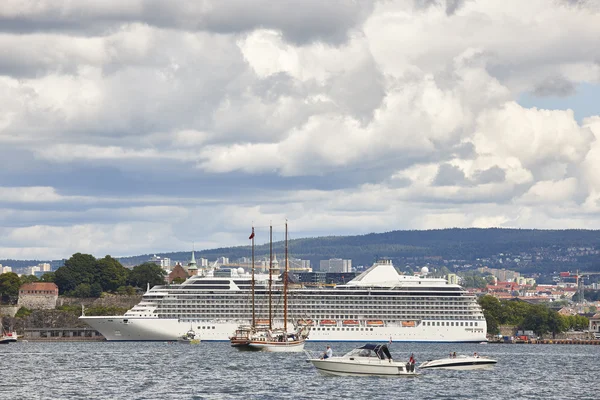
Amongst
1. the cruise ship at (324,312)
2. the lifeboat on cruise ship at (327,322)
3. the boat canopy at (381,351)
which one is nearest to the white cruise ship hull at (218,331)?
the cruise ship at (324,312)

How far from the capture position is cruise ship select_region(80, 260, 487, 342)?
176 m

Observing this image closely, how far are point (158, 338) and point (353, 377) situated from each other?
93.1 meters

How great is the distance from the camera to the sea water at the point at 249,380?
77375mm

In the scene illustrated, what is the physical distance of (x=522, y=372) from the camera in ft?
343

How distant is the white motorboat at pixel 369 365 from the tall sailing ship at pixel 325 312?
86908 millimetres

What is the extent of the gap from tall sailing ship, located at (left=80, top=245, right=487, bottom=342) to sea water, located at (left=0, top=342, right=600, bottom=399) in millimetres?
51718

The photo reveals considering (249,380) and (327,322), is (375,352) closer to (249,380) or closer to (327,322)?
(249,380)

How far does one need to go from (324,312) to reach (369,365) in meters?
94.5

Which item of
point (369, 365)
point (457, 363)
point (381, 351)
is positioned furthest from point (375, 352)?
point (457, 363)

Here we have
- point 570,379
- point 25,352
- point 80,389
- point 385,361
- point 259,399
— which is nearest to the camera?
point 259,399

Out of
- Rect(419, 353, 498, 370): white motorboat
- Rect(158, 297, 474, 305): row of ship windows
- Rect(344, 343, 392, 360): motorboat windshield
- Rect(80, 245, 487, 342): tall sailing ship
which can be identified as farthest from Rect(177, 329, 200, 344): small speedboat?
Rect(344, 343, 392, 360): motorboat windshield

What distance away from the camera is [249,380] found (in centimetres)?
8794

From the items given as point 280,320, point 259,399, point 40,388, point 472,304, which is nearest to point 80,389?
point 40,388

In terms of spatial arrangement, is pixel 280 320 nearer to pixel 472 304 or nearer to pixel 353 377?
pixel 472 304
